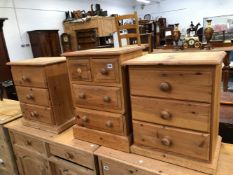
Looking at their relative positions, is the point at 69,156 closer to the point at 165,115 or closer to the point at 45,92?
the point at 45,92

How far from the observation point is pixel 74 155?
1392 mm

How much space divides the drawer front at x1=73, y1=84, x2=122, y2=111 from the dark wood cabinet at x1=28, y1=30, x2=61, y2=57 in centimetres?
372

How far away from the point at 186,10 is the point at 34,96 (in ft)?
31.5

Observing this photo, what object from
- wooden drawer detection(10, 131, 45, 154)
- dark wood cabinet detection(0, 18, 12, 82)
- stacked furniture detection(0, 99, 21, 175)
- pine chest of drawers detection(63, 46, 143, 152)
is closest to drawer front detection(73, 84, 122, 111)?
pine chest of drawers detection(63, 46, 143, 152)

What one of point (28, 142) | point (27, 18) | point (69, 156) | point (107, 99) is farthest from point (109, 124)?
point (27, 18)

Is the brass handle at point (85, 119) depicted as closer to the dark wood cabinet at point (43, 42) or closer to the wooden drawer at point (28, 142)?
the wooden drawer at point (28, 142)

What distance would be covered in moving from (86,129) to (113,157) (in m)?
Result: 0.28

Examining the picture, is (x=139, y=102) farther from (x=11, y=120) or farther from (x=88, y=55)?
(x=11, y=120)

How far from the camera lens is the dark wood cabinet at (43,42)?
4.60m

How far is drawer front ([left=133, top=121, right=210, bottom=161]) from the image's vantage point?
96 cm

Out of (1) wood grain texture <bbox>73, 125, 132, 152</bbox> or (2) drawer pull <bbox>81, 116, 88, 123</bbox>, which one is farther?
(2) drawer pull <bbox>81, 116, 88, 123</bbox>

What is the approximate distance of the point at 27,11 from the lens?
4836mm

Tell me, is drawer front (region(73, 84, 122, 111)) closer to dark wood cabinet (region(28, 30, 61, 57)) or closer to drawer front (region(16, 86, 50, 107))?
drawer front (region(16, 86, 50, 107))

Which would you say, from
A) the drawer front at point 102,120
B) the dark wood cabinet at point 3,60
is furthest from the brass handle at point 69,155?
the dark wood cabinet at point 3,60
